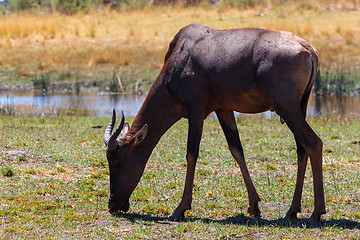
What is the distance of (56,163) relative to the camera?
433 inches

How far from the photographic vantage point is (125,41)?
33.8 m

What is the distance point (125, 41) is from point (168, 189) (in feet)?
81.8

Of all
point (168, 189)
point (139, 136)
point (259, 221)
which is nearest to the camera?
point (259, 221)

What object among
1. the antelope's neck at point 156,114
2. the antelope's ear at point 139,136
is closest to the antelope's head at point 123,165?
the antelope's ear at point 139,136

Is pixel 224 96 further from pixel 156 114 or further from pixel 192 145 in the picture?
pixel 156 114

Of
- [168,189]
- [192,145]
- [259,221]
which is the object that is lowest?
[168,189]

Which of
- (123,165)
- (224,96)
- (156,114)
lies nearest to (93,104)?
(156,114)

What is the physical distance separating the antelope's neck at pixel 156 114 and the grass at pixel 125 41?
1775 cm

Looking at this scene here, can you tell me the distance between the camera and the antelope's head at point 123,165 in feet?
27.0

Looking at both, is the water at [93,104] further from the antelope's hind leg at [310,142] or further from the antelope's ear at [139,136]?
the antelope's hind leg at [310,142]

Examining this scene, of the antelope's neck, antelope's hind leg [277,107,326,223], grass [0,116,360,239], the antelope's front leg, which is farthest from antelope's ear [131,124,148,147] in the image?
antelope's hind leg [277,107,326,223]

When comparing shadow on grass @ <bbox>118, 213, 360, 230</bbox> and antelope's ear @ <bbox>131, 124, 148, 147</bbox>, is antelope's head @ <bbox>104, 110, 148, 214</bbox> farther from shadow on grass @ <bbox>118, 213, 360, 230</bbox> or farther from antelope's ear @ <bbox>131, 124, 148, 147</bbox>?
shadow on grass @ <bbox>118, 213, 360, 230</bbox>

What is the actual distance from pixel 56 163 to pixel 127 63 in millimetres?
19021

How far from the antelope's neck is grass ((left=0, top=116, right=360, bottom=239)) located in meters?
0.82
